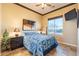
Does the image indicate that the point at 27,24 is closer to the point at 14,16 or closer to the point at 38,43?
the point at 14,16

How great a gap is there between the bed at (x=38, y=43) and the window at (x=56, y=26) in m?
0.11

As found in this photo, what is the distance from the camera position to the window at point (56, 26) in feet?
5.46

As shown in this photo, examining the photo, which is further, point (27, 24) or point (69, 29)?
point (27, 24)

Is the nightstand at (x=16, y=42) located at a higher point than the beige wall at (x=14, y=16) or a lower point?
lower

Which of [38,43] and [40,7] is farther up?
[40,7]

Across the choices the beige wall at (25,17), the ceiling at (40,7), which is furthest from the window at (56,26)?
the ceiling at (40,7)

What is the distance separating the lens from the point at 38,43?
161cm

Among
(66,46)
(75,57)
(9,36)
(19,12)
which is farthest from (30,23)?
(75,57)

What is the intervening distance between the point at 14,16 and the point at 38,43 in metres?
0.61

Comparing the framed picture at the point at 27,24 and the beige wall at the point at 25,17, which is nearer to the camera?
the beige wall at the point at 25,17

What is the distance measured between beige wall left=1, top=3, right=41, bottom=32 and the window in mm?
201

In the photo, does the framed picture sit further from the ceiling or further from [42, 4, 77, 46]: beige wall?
[42, 4, 77, 46]: beige wall

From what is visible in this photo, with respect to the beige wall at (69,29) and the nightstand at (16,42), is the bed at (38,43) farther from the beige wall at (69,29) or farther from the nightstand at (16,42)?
the beige wall at (69,29)

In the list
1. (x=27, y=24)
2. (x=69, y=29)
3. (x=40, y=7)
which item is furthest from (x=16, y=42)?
(x=69, y=29)
